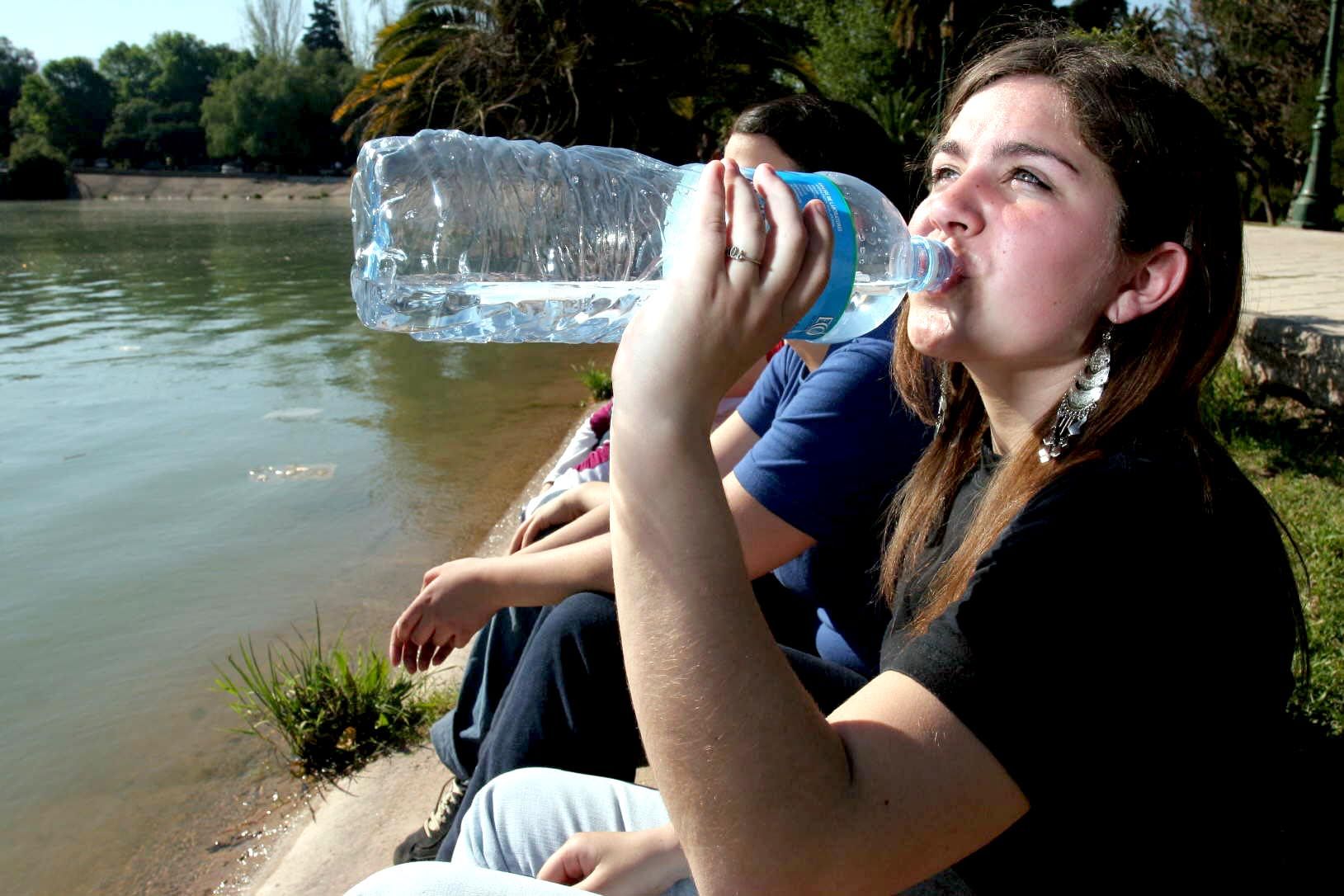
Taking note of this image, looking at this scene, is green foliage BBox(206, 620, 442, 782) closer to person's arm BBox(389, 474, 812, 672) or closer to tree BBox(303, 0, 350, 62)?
person's arm BBox(389, 474, 812, 672)

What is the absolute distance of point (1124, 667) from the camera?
1121 millimetres

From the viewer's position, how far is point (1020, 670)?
1.12 m

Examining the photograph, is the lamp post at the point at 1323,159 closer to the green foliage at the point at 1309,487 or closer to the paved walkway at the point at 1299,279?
the paved walkway at the point at 1299,279

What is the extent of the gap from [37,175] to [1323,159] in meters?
67.6

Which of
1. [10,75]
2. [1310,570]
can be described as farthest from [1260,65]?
[10,75]

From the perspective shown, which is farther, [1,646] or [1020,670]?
[1,646]

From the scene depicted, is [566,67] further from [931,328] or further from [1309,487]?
[931,328]

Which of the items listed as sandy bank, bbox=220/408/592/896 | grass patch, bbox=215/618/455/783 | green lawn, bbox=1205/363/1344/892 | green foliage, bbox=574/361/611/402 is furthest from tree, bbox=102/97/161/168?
sandy bank, bbox=220/408/592/896

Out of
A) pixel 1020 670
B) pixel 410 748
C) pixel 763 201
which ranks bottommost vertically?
pixel 410 748

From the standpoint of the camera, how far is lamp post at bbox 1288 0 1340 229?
11.9 metres

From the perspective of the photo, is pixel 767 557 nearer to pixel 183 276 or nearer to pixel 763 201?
pixel 763 201

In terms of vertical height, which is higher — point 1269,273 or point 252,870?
point 1269,273

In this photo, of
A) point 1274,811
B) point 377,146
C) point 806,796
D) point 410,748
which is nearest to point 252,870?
point 410,748

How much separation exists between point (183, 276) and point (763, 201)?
18.9 metres
